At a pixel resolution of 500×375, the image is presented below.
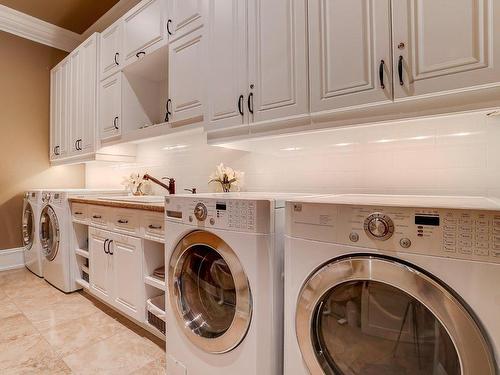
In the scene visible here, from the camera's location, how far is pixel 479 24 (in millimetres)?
928

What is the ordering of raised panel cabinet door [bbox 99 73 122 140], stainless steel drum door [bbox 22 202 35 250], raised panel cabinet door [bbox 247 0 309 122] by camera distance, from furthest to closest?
1. stainless steel drum door [bbox 22 202 35 250]
2. raised panel cabinet door [bbox 99 73 122 140]
3. raised panel cabinet door [bbox 247 0 309 122]

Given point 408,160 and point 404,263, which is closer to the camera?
point 404,263

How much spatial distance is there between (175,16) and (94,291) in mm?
2223

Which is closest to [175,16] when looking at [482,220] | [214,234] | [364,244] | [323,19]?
[323,19]

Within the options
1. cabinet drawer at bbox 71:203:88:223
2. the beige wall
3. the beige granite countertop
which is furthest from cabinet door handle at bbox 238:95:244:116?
the beige wall

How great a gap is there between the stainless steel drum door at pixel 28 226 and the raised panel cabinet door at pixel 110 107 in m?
1.40

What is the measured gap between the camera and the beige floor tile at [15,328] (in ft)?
6.10

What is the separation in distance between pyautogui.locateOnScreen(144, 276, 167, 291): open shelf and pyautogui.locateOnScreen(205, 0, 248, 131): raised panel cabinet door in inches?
38.8

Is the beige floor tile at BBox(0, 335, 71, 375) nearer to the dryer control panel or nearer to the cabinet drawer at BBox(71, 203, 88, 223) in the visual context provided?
the cabinet drawer at BBox(71, 203, 88, 223)

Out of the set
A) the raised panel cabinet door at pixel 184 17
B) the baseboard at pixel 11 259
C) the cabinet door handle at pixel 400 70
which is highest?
the raised panel cabinet door at pixel 184 17

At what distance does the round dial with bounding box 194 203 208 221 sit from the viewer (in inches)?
49.2

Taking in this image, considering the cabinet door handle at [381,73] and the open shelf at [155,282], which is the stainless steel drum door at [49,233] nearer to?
the open shelf at [155,282]

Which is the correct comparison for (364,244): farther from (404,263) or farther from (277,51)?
(277,51)

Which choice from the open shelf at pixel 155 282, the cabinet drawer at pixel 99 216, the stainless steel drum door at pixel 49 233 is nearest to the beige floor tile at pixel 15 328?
the stainless steel drum door at pixel 49 233
